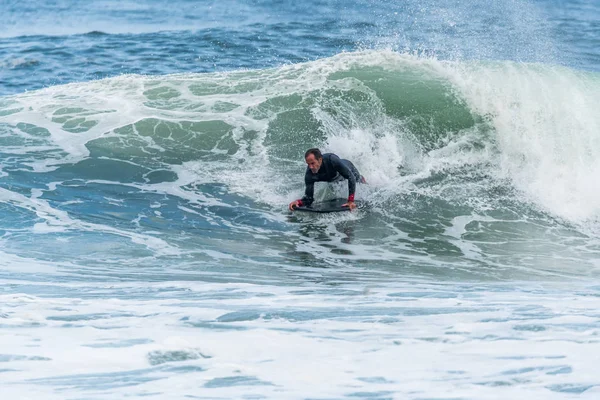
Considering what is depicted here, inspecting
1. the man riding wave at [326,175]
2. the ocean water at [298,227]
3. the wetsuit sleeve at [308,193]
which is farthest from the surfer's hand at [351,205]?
the wetsuit sleeve at [308,193]

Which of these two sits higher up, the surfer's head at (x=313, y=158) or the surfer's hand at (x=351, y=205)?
the surfer's head at (x=313, y=158)

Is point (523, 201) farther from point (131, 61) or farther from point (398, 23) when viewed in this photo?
point (398, 23)

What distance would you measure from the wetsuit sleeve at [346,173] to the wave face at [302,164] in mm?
399

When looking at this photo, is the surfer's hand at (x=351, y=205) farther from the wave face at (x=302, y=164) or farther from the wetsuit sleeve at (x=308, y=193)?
the wetsuit sleeve at (x=308, y=193)

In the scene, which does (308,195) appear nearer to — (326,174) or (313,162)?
(326,174)

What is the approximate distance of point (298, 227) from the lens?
32.2ft

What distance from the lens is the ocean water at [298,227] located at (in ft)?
15.5

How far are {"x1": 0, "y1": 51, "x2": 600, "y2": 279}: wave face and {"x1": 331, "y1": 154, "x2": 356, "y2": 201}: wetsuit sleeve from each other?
399 mm

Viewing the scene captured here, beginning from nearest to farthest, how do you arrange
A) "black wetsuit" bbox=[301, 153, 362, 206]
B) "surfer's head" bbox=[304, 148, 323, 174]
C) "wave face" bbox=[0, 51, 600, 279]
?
1. "wave face" bbox=[0, 51, 600, 279]
2. "surfer's head" bbox=[304, 148, 323, 174]
3. "black wetsuit" bbox=[301, 153, 362, 206]

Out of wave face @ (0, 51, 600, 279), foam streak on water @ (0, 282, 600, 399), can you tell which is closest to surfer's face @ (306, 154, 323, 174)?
wave face @ (0, 51, 600, 279)

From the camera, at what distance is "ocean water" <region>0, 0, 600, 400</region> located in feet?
15.5

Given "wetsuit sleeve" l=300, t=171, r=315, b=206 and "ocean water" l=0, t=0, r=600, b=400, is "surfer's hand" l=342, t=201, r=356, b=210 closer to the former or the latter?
"ocean water" l=0, t=0, r=600, b=400

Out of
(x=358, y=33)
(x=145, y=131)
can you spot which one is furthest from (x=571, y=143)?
(x=358, y=33)

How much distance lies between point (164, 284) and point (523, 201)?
5.77 metres
